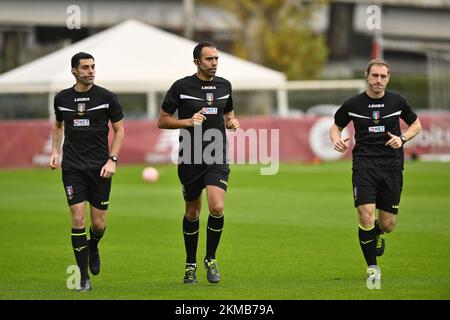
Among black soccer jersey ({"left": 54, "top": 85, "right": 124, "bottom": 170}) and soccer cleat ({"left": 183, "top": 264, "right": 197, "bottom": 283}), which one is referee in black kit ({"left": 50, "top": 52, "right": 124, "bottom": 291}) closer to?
black soccer jersey ({"left": 54, "top": 85, "right": 124, "bottom": 170})

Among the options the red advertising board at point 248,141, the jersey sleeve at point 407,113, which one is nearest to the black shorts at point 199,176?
the jersey sleeve at point 407,113

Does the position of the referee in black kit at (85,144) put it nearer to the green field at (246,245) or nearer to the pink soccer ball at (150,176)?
the green field at (246,245)

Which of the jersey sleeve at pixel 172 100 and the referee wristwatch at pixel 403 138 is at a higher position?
the jersey sleeve at pixel 172 100

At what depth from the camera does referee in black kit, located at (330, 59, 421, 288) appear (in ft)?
40.3

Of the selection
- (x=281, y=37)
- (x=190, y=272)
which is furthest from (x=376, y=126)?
(x=281, y=37)

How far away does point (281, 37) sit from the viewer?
181 ft

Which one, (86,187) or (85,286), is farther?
(86,187)

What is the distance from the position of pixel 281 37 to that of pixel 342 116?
141 ft

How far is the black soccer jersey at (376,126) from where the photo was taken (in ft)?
40.9

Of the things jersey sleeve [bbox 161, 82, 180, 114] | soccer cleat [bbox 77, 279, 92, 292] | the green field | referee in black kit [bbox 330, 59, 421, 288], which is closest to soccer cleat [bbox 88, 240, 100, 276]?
the green field

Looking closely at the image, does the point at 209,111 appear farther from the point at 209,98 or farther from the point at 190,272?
the point at 190,272

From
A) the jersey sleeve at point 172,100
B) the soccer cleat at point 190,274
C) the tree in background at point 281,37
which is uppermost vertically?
the tree in background at point 281,37

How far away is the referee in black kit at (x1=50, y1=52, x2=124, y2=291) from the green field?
81cm

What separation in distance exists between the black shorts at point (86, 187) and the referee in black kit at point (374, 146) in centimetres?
252
